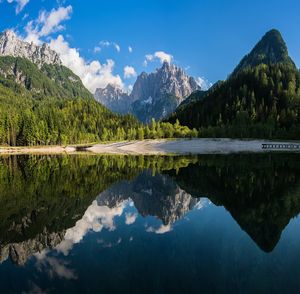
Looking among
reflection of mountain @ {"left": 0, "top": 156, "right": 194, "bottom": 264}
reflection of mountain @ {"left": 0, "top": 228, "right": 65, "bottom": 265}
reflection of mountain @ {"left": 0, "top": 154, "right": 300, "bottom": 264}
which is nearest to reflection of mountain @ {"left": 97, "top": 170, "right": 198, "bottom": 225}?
reflection of mountain @ {"left": 0, "top": 154, "right": 300, "bottom": 264}

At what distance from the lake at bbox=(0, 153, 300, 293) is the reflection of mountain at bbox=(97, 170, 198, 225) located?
11cm

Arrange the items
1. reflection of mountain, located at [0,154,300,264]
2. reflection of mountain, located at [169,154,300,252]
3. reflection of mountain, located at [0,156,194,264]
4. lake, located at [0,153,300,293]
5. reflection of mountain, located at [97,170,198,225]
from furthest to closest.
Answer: reflection of mountain, located at [97,170,198,225]
reflection of mountain, located at [169,154,300,252]
reflection of mountain, located at [0,154,300,264]
reflection of mountain, located at [0,156,194,264]
lake, located at [0,153,300,293]

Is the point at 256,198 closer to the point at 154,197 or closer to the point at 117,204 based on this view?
the point at 154,197

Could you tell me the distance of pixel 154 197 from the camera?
3194 centimetres

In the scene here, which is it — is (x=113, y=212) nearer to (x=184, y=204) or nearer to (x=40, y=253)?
(x=184, y=204)

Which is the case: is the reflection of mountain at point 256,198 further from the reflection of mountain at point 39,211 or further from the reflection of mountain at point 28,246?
the reflection of mountain at point 28,246

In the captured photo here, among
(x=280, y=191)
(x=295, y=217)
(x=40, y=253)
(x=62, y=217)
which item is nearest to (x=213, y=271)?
(x=40, y=253)

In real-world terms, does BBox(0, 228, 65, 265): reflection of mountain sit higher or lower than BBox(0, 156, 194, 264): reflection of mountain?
lower

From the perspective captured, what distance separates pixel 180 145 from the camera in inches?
6191

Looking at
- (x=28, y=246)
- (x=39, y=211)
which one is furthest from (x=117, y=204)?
(x=28, y=246)

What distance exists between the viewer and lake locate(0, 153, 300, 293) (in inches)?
496

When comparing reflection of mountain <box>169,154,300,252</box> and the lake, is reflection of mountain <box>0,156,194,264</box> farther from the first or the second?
reflection of mountain <box>169,154,300,252</box>

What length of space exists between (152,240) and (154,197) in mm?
13710

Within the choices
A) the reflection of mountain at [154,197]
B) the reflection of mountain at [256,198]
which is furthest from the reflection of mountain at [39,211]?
the reflection of mountain at [256,198]
